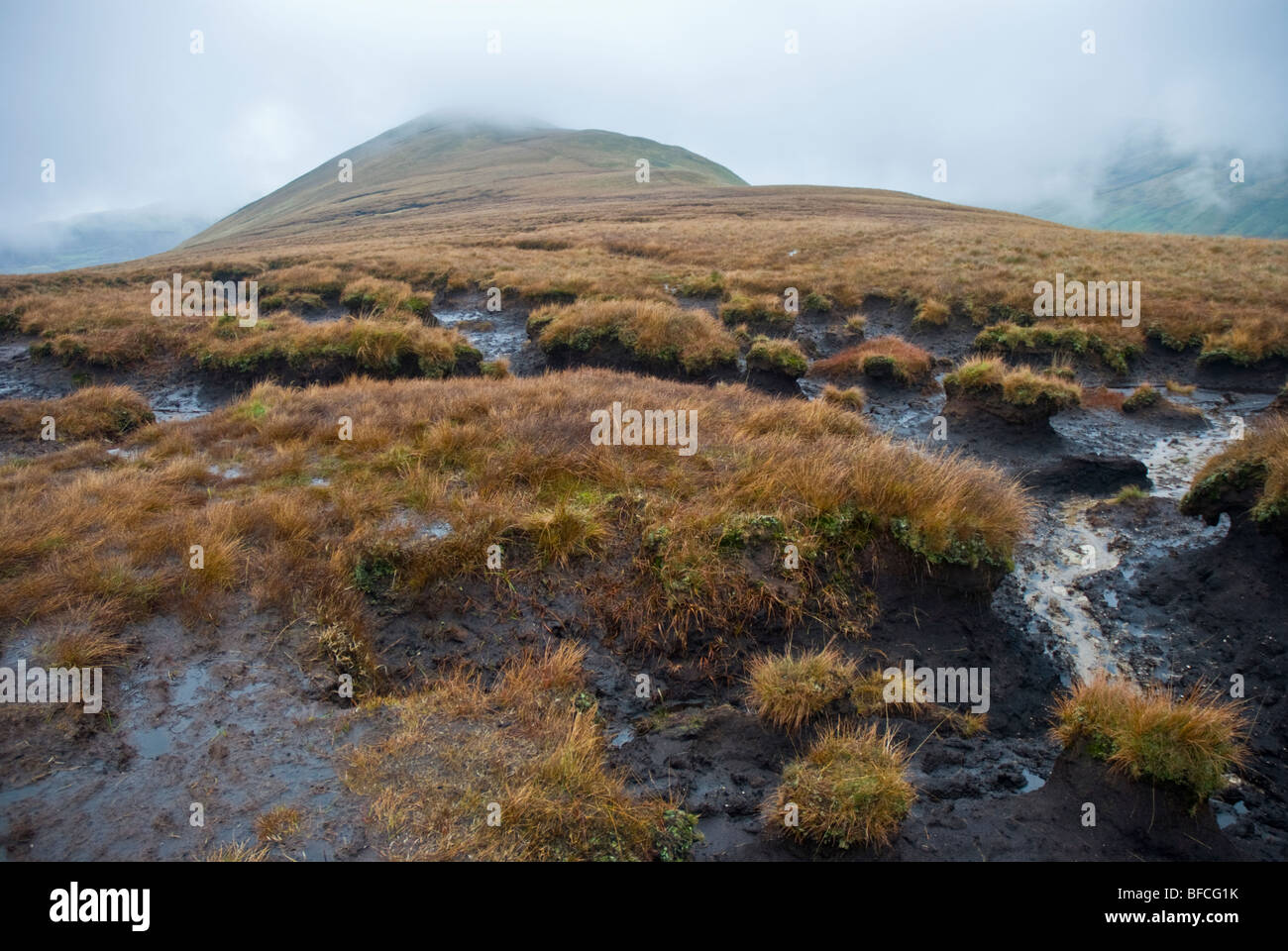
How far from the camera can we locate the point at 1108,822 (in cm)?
495

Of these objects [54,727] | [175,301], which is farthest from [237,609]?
[175,301]

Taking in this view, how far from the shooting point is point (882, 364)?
57.1 feet

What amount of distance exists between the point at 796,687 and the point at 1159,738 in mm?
2789

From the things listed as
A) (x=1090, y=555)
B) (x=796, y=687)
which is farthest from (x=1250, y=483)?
(x=796, y=687)

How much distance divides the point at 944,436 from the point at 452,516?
11.2 metres

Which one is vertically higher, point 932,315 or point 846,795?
point 932,315

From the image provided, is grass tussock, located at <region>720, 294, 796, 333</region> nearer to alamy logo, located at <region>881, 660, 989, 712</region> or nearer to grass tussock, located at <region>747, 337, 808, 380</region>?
grass tussock, located at <region>747, 337, 808, 380</region>

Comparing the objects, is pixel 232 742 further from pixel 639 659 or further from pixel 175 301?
pixel 175 301

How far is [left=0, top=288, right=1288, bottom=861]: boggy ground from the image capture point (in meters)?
4.65

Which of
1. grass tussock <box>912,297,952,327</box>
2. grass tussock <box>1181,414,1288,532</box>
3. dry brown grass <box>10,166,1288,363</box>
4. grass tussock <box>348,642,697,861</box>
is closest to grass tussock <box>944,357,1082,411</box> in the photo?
grass tussock <box>1181,414,1288,532</box>

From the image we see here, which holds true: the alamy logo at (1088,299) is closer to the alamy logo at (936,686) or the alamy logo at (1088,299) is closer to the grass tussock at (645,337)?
the grass tussock at (645,337)

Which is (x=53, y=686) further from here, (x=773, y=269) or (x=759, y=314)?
(x=773, y=269)
